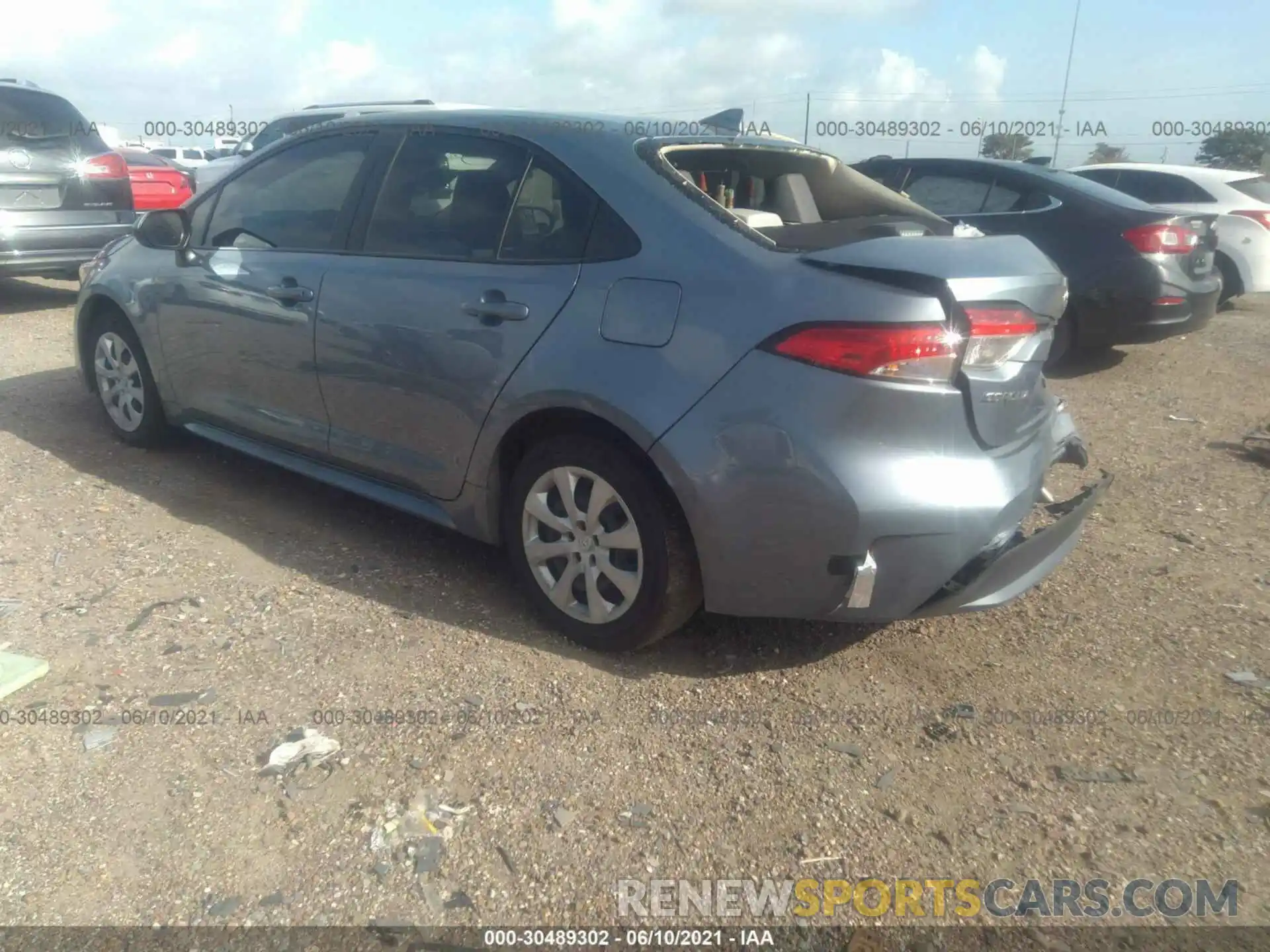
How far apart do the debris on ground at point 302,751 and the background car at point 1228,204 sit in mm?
8641

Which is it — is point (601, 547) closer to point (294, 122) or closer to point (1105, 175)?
point (1105, 175)

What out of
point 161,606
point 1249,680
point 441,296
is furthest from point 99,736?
point 1249,680

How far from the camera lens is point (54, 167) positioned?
783 cm

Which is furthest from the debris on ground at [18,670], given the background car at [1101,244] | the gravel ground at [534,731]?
the background car at [1101,244]

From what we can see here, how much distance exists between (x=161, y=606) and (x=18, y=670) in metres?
0.51

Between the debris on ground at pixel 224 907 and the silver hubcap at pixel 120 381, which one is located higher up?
the silver hubcap at pixel 120 381

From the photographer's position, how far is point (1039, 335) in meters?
2.89

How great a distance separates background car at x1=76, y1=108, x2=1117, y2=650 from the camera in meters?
2.59

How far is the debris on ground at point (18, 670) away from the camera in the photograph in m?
2.87

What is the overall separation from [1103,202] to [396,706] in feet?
20.1

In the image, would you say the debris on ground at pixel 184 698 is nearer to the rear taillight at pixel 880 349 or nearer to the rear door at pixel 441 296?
the rear door at pixel 441 296

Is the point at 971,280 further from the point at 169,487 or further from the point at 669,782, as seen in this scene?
the point at 169,487

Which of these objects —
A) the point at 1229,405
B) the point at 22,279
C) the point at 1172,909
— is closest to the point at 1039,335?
the point at 1172,909

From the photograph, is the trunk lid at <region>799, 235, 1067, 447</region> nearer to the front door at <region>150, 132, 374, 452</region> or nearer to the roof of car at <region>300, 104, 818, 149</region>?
the roof of car at <region>300, 104, 818, 149</region>
